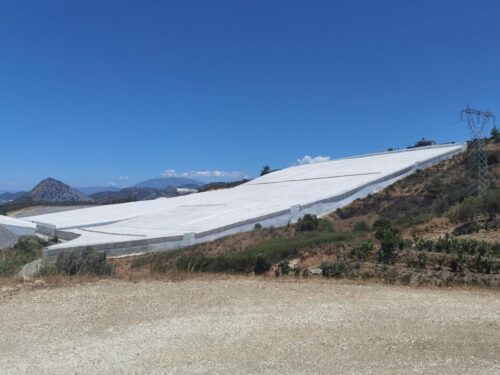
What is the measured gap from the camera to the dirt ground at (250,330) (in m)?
4.66

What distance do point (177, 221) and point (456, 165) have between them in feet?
71.8

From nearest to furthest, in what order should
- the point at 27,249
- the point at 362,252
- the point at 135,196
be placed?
the point at 362,252 → the point at 27,249 → the point at 135,196

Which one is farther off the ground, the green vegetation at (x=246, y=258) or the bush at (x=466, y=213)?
the bush at (x=466, y=213)

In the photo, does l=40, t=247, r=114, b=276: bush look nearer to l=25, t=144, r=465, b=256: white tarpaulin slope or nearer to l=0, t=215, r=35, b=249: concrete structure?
l=25, t=144, r=465, b=256: white tarpaulin slope

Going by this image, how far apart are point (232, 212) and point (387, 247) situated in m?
20.3

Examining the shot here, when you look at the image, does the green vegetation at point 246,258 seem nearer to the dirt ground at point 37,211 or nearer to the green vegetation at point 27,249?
the green vegetation at point 27,249

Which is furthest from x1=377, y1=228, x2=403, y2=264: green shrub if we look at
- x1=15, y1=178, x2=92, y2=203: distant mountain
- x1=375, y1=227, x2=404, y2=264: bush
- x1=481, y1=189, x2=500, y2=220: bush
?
x1=15, y1=178, x2=92, y2=203: distant mountain

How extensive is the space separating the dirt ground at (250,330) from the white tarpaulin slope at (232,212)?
16.3 meters

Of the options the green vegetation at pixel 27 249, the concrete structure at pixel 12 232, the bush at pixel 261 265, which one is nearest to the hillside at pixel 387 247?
the bush at pixel 261 265

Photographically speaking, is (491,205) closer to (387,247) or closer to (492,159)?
(387,247)

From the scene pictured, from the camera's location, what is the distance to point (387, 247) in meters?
11.7

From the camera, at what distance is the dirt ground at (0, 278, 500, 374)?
4656 millimetres

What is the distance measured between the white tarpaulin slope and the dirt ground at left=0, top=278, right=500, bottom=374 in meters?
16.3

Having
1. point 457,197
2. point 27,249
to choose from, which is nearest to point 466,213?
point 457,197
